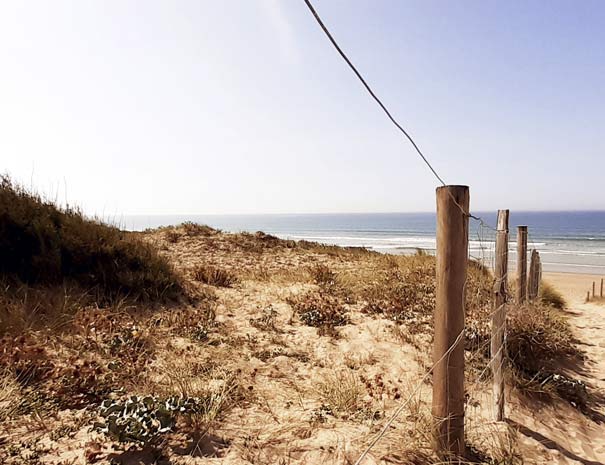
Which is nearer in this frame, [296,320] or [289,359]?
[289,359]

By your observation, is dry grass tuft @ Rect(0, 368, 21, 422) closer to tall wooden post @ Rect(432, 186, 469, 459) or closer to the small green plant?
the small green plant

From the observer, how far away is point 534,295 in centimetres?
930

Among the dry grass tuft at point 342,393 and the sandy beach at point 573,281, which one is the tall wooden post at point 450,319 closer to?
the dry grass tuft at point 342,393

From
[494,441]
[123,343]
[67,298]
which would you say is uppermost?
[67,298]

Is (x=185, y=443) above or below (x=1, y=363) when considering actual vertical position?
below

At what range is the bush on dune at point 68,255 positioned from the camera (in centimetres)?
562

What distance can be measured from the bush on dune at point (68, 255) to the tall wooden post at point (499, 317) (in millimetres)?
5330

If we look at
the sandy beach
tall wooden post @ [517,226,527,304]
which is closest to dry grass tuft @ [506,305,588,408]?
tall wooden post @ [517,226,527,304]

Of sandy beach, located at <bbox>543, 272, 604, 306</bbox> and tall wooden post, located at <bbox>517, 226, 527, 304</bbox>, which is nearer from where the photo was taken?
tall wooden post, located at <bbox>517, 226, 527, 304</bbox>

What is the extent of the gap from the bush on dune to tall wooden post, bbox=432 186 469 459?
5.14 meters

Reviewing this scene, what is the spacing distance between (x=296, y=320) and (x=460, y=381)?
143 inches

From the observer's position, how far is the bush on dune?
562cm

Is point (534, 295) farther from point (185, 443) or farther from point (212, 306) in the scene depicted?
point (185, 443)

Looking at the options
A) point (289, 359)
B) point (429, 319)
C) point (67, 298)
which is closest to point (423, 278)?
point (429, 319)
